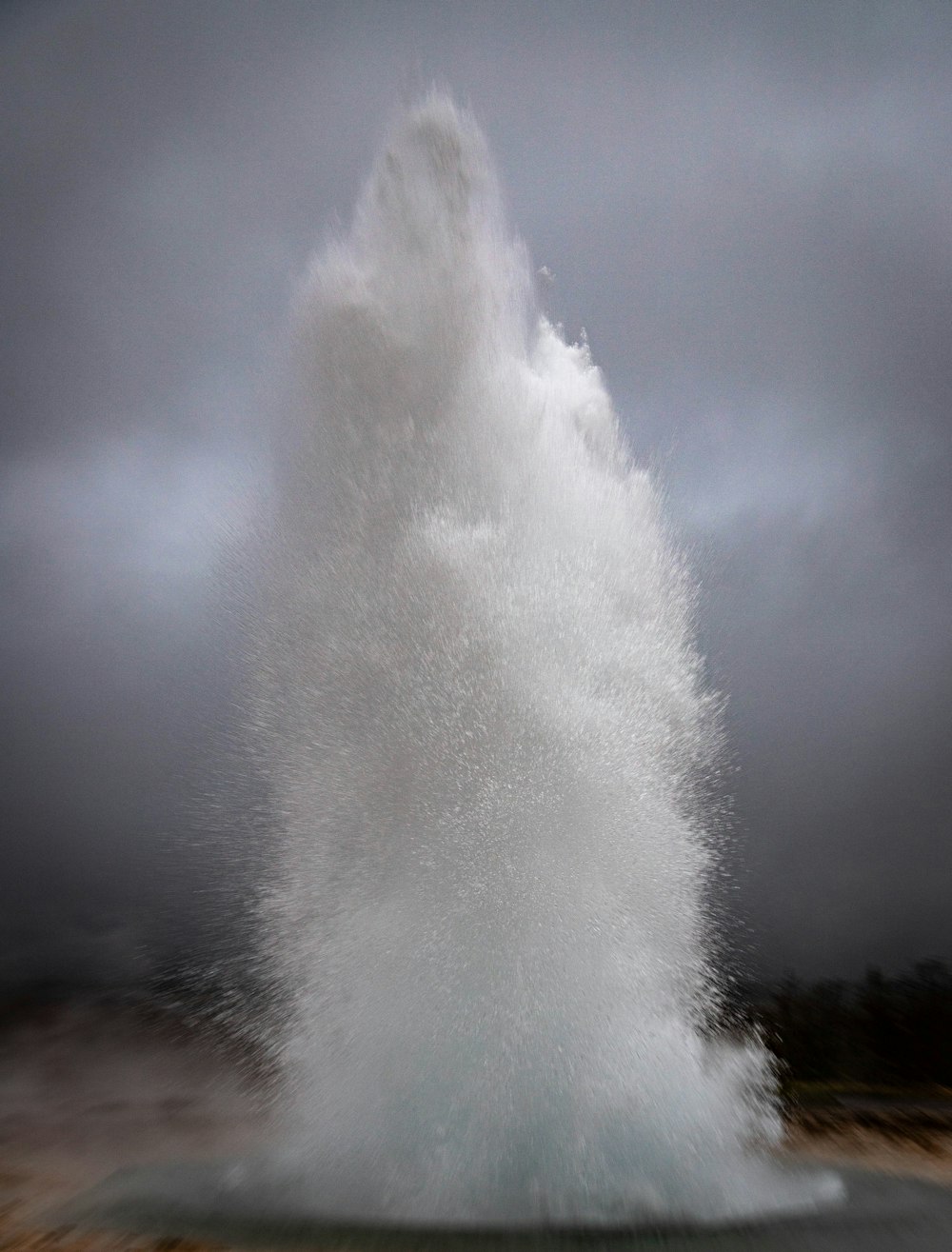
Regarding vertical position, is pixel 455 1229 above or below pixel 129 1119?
below

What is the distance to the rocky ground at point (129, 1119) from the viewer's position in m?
19.0

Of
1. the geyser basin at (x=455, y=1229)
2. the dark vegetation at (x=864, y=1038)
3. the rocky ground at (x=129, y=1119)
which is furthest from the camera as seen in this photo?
the dark vegetation at (x=864, y=1038)

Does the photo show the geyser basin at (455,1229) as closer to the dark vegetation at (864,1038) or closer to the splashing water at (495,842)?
the splashing water at (495,842)

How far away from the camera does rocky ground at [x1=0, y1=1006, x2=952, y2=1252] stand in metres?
19.0

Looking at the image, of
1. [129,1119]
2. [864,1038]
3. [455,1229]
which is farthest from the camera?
[864,1038]

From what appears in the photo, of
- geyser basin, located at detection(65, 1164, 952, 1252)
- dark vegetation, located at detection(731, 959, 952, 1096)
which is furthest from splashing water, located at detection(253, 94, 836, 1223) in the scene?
dark vegetation, located at detection(731, 959, 952, 1096)

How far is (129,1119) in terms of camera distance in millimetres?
28094

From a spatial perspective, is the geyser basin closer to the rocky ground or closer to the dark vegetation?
the rocky ground

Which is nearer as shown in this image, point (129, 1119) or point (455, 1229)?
point (455, 1229)

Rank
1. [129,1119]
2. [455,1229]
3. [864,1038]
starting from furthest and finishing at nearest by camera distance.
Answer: [864,1038] → [129,1119] → [455,1229]

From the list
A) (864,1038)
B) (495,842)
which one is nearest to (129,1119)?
(495,842)

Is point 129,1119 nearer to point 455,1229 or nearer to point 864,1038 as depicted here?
point 455,1229

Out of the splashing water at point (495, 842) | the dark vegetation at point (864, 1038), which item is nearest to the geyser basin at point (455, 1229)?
the splashing water at point (495, 842)

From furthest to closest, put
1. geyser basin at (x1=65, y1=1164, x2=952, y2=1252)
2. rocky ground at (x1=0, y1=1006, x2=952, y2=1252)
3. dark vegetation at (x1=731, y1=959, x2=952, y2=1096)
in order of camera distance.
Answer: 1. dark vegetation at (x1=731, y1=959, x2=952, y2=1096)
2. rocky ground at (x1=0, y1=1006, x2=952, y2=1252)
3. geyser basin at (x1=65, y1=1164, x2=952, y2=1252)
